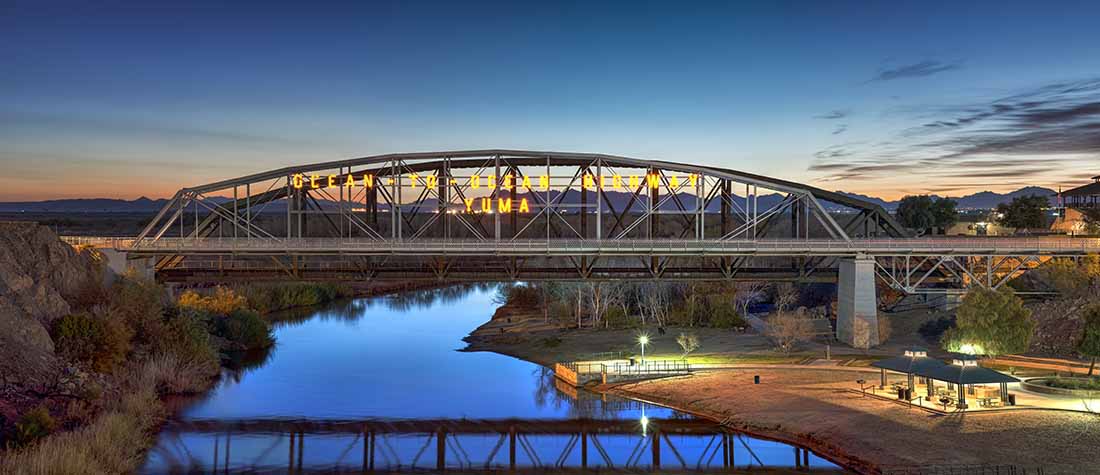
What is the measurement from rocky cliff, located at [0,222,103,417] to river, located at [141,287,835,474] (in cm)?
794

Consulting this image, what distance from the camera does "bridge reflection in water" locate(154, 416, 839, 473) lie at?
41656 mm

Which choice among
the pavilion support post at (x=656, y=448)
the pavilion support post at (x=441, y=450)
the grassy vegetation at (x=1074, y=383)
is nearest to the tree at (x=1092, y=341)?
the grassy vegetation at (x=1074, y=383)

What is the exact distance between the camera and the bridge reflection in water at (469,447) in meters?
41.7

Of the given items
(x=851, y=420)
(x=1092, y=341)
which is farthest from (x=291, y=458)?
(x=1092, y=341)

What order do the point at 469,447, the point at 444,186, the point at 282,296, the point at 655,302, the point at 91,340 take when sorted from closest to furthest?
the point at 469,447 < the point at 91,340 < the point at 444,186 < the point at 655,302 < the point at 282,296

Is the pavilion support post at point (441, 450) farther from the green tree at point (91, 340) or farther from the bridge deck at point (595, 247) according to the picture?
the bridge deck at point (595, 247)

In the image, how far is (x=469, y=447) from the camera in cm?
4562

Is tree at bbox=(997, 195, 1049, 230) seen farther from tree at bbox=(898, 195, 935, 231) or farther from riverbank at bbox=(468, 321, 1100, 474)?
riverbank at bbox=(468, 321, 1100, 474)

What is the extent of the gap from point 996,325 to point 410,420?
37.9 metres

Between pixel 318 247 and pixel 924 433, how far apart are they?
150ft

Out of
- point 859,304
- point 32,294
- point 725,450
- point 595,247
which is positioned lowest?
point 725,450

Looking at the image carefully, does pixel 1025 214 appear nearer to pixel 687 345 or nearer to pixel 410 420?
pixel 687 345

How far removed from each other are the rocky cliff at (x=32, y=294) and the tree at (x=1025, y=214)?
12399 cm

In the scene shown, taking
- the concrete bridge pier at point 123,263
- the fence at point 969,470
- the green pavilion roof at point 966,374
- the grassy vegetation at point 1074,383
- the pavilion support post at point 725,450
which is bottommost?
the pavilion support post at point 725,450
